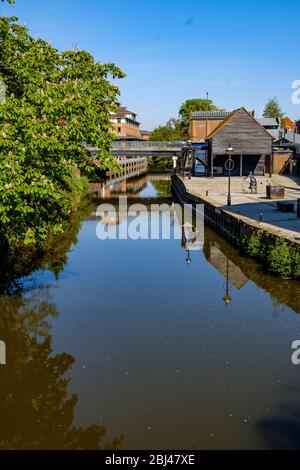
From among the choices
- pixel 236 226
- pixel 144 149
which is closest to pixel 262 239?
pixel 236 226

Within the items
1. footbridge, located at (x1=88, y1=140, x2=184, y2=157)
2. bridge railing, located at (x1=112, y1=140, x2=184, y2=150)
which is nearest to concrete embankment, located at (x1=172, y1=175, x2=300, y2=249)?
footbridge, located at (x1=88, y1=140, x2=184, y2=157)

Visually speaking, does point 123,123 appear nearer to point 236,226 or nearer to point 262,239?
point 236,226

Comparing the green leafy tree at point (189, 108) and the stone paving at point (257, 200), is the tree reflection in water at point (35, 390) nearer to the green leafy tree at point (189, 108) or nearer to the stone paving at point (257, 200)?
the stone paving at point (257, 200)

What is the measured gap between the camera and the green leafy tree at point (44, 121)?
10867 millimetres

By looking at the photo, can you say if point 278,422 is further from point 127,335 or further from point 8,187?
point 8,187

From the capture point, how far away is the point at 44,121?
37.0ft

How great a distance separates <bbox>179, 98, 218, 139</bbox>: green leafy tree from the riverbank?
310ft

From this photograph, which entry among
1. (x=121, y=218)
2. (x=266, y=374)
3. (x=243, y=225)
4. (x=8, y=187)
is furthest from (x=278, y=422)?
(x=121, y=218)

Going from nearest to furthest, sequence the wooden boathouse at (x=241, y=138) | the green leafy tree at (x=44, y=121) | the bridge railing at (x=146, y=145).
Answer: the green leafy tree at (x=44, y=121), the wooden boathouse at (x=241, y=138), the bridge railing at (x=146, y=145)

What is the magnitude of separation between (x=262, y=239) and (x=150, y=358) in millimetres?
11646

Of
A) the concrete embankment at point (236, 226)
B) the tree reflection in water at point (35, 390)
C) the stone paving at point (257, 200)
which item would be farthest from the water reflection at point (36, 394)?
the stone paving at point (257, 200)

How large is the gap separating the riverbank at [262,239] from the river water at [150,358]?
754mm
